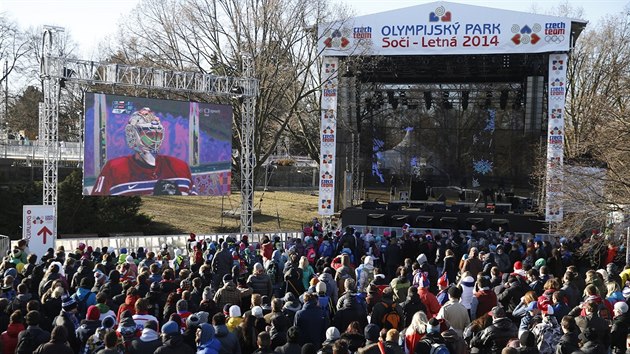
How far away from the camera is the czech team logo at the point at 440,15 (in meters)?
23.8

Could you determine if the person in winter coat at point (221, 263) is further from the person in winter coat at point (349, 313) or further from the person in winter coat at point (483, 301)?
the person in winter coat at point (483, 301)

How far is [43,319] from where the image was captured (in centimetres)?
782

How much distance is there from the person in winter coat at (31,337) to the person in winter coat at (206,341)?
64.1 inches

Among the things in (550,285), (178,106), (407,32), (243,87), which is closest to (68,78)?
(178,106)

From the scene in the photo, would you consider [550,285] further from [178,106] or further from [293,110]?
[293,110]

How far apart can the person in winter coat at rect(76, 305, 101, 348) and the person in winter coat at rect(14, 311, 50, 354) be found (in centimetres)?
44

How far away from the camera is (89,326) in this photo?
7.31 m

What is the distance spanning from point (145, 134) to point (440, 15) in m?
11.4

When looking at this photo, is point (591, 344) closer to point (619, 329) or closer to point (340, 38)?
point (619, 329)

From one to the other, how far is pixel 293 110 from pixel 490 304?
2125cm

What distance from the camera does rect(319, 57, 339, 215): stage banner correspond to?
24.9 metres

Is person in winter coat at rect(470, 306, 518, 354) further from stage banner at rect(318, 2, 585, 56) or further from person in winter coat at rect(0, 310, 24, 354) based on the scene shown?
stage banner at rect(318, 2, 585, 56)

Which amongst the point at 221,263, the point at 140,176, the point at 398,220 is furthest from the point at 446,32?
the point at 221,263

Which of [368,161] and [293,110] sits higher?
[293,110]
